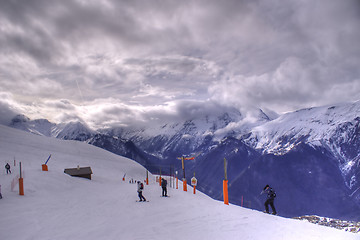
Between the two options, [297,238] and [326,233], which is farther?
[326,233]

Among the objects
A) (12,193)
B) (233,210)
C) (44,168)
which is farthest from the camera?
(44,168)

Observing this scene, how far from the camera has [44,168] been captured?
36.9 m

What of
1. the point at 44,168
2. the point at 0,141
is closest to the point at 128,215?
the point at 44,168

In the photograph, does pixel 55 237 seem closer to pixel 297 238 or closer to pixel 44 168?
pixel 297 238

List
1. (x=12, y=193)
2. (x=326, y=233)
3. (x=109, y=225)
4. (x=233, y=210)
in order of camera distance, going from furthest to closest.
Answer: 1. (x=12, y=193)
2. (x=233, y=210)
3. (x=109, y=225)
4. (x=326, y=233)

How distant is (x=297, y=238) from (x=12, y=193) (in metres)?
20.3

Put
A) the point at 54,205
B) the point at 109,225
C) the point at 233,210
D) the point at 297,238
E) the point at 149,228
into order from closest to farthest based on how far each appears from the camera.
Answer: the point at 297,238 → the point at 149,228 → the point at 109,225 → the point at 233,210 → the point at 54,205

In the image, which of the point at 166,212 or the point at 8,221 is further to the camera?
the point at 166,212

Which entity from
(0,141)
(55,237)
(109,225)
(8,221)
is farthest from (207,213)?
(0,141)

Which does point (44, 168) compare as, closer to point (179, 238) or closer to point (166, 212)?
point (166, 212)

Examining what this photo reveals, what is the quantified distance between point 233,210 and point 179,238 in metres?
6.72

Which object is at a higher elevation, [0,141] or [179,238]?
[0,141]

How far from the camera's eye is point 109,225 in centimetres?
1251

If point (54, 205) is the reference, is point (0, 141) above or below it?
above
